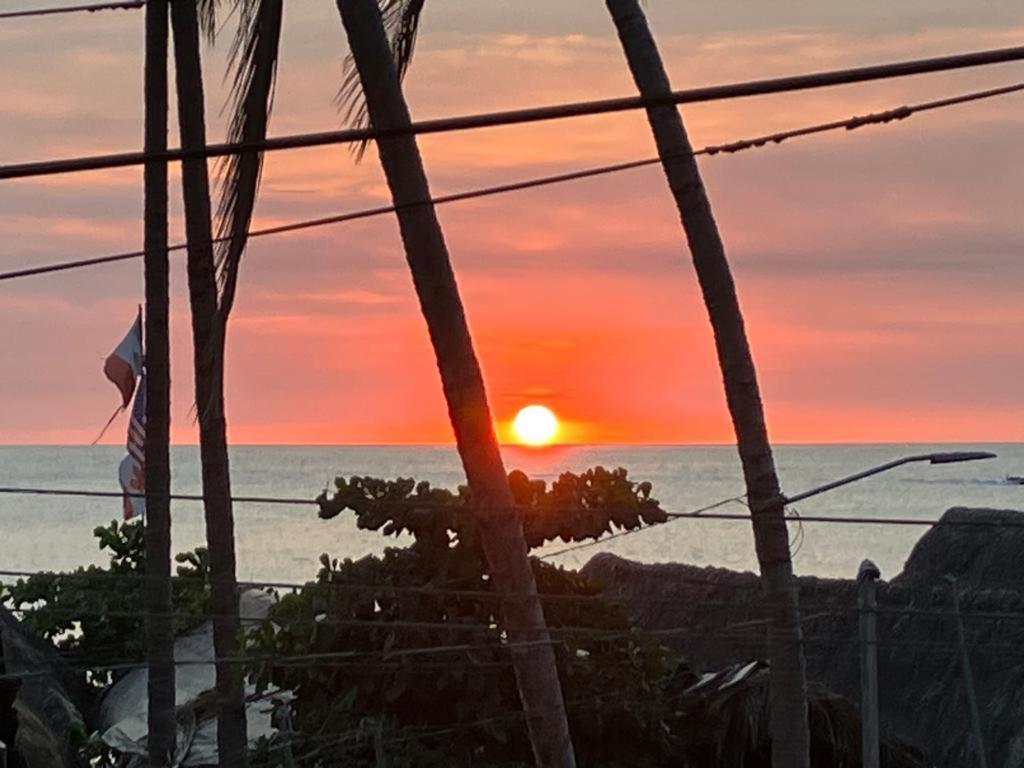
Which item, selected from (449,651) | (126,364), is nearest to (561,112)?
(449,651)

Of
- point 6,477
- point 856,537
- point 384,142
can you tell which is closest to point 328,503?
point 384,142

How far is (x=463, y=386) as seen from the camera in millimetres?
13031

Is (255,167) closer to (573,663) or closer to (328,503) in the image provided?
(328,503)

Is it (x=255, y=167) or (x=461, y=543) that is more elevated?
(x=255, y=167)

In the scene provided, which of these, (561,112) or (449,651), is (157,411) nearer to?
(449,651)

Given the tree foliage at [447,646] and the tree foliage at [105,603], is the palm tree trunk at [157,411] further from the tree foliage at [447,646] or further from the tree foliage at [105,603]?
the tree foliage at [105,603]

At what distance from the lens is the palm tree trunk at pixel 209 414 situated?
16078 mm

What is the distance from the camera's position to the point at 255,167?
12.6 m

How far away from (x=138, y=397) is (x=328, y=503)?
6436 millimetres

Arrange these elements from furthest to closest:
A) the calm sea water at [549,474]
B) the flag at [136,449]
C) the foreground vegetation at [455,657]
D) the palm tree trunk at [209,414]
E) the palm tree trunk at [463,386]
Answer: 1. the calm sea water at [549,474]
2. the flag at [136,449]
3. the palm tree trunk at [209,414]
4. the foreground vegetation at [455,657]
5. the palm tree trunk at [463,386]

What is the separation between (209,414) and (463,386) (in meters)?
3.92

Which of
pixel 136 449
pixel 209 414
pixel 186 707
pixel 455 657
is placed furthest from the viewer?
pixel 136 449

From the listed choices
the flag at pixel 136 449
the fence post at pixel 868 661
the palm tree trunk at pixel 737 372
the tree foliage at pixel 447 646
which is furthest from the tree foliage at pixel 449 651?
the flag at pixel 136 449

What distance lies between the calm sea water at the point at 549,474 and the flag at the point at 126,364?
11.4m
